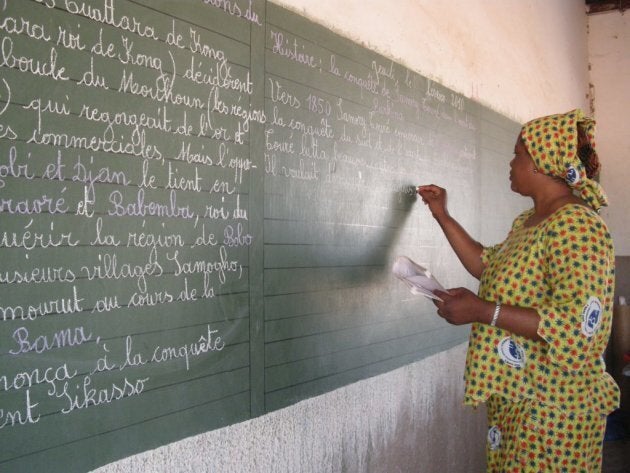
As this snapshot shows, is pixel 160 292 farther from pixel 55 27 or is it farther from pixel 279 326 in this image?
pixel 55 27

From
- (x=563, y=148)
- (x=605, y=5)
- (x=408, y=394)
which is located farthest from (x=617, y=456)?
(x=605, y=5)

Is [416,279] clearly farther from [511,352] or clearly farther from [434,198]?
[434,198]

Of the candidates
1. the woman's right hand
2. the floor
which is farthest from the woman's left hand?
the floor

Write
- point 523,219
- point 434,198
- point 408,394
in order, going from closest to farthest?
point 523,219
point 434,198
point 408,394

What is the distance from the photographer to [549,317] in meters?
1.62

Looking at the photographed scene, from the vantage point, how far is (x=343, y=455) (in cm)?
210

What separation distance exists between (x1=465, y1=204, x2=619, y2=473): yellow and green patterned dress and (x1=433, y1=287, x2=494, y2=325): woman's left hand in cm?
9

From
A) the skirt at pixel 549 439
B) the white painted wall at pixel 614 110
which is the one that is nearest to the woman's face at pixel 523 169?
the skirt at pixel 549 439

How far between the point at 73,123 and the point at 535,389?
151 cm

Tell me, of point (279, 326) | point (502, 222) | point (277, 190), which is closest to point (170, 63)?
point (277, 190)

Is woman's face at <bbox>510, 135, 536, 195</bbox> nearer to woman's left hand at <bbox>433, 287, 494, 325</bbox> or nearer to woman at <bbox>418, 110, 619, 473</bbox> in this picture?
woman at <bbox>418, 110, 619, 473</bbox>

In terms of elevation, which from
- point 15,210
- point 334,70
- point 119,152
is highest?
point 334,70

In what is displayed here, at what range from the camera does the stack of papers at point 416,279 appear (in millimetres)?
1800

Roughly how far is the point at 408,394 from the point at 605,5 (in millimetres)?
5301
